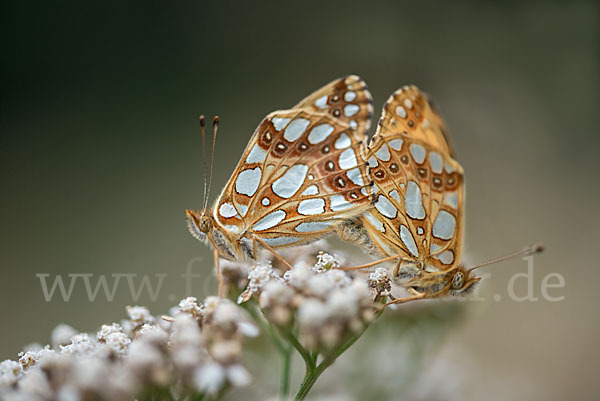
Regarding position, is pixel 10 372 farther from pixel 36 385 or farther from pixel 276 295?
pixel 276 295

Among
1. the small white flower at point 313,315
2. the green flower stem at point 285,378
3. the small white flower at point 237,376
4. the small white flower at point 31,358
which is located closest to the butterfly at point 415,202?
the green flower stem at point 285,378

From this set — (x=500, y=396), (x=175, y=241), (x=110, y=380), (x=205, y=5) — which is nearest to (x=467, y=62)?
(x=205, y=5)

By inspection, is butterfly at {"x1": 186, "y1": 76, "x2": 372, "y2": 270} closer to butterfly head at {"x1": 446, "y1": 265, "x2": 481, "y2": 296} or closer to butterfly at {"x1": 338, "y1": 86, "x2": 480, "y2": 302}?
butterfly at {"x1": 338, "y1": 86, "x2": 480, "y2": 302}

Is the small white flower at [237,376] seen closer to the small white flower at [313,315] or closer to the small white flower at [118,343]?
the small white flower at [313,315]

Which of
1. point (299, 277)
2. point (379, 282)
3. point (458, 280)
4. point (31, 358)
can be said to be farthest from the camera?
point (458, 280)

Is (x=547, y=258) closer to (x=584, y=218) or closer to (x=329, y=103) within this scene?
(x=584, y=218)

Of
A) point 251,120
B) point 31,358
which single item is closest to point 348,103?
point 31,358
